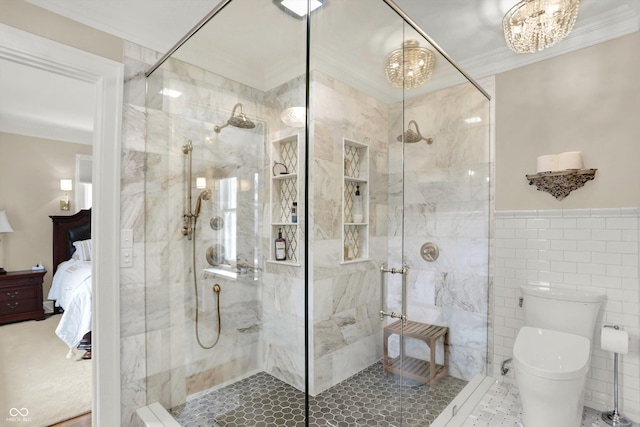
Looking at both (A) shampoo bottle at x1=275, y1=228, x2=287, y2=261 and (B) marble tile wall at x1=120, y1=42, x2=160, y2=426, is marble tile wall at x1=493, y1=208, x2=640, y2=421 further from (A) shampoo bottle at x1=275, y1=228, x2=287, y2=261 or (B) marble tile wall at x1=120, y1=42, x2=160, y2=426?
(B) marble tile wall at x1=120, y1=42, x2=160, y2=426

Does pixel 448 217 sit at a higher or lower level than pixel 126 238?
higher

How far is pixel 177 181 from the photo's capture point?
1.86 meters

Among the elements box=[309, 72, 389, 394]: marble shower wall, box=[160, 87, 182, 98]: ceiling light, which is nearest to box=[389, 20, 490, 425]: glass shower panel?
box=[309, 72, 389, 394]: marble shower wall

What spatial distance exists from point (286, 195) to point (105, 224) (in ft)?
3.61

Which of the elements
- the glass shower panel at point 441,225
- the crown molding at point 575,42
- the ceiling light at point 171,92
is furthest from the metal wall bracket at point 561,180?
the ceiling light at point 171,92

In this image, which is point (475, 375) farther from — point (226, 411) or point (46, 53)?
point (46, 53)

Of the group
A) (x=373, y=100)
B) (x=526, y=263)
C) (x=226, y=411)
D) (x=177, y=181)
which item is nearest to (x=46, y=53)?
(x=177, y=181)

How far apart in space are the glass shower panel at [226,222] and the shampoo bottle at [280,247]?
4 centimetres

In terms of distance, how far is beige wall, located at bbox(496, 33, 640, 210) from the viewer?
1987mm

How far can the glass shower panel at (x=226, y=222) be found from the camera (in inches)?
53.7

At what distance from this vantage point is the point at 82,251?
463 centimetres

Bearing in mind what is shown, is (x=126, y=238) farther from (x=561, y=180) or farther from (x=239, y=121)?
(x=561, y=180)

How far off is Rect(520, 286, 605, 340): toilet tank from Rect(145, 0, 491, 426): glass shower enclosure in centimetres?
56

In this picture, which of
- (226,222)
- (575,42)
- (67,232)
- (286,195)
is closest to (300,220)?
(286,195)
